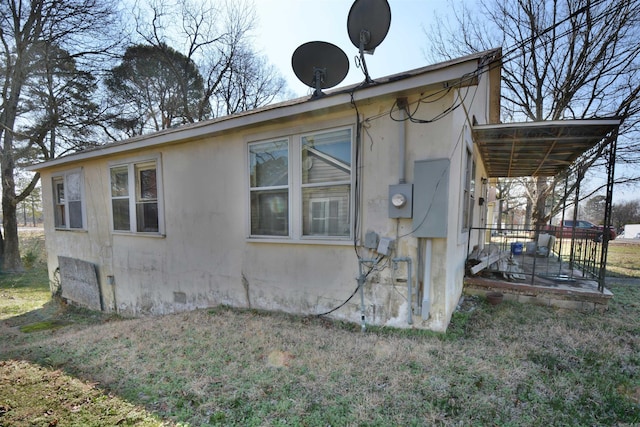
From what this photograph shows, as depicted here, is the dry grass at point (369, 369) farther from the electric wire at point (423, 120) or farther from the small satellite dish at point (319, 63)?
the small satellite dish at point (319, 63)

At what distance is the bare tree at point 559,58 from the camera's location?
9516mm

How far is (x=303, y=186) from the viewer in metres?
4.28

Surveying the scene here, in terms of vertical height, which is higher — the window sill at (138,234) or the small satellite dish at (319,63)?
the small satellite dish at (319,63)

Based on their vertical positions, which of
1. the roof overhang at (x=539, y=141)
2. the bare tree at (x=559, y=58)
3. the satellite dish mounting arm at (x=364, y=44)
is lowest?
the roof overhang at (x=539, y=141)

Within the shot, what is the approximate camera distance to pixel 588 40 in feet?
32.4

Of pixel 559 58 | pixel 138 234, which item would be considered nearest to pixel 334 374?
pixel 138 234

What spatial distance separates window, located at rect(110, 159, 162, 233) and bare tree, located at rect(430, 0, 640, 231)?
437 inches

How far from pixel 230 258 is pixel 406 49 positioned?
5.67 metres

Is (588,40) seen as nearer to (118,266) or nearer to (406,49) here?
(406,49)

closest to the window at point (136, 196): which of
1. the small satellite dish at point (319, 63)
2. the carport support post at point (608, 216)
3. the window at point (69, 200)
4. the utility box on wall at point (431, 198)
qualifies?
the window at point (69, 200)

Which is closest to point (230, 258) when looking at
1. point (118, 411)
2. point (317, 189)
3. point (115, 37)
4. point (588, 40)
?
point (317, 189)

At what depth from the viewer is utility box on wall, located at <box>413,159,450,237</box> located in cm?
335

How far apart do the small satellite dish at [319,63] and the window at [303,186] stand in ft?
3.02

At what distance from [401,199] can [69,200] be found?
8.62 meters
